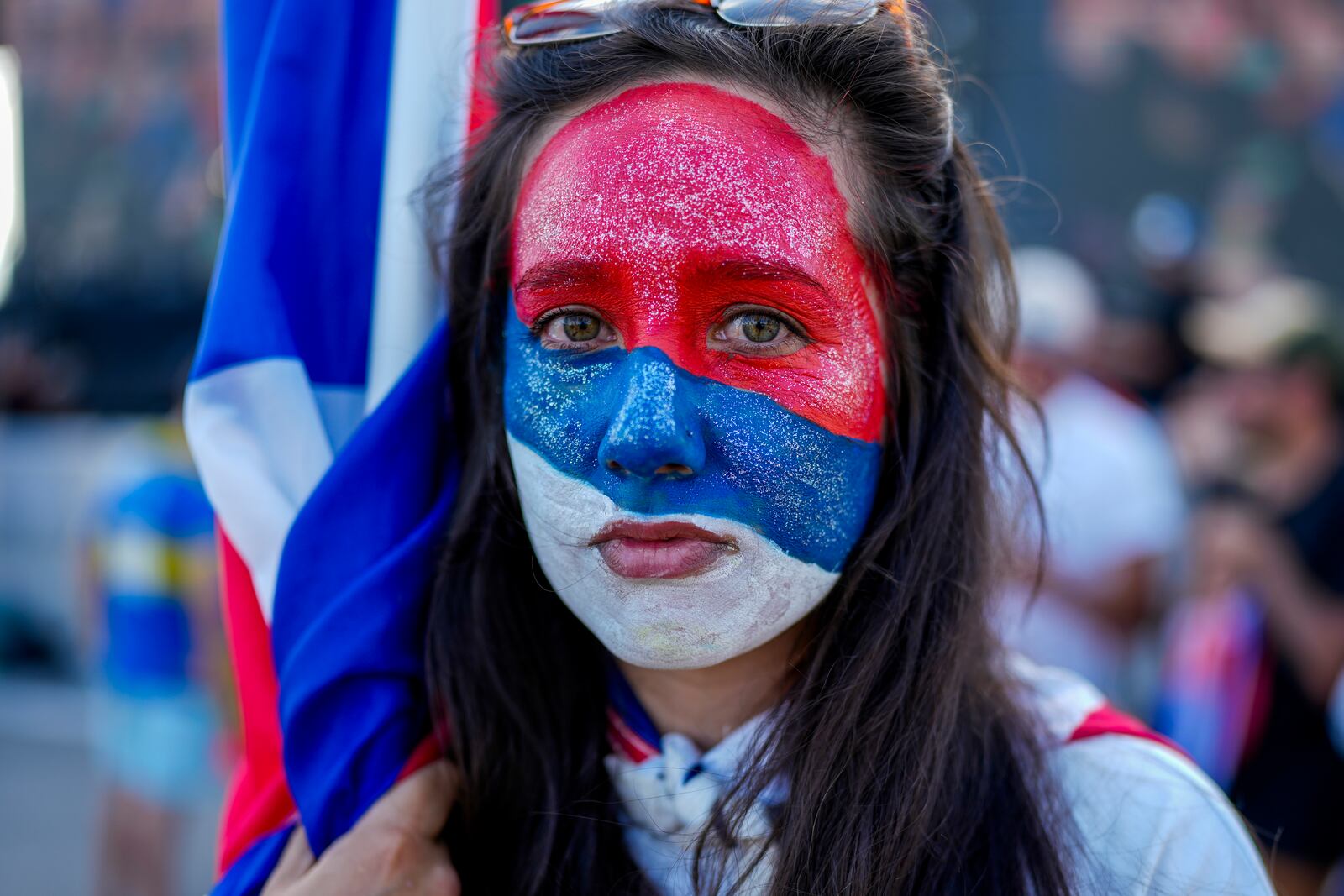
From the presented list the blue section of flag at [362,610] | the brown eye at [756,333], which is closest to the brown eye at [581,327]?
the brown eye at [756,333]

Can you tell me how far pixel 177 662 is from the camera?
4.04m

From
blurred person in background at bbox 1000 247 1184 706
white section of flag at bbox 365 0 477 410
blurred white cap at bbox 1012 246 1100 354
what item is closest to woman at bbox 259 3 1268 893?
white section of flag at bbox 365 0 477 410

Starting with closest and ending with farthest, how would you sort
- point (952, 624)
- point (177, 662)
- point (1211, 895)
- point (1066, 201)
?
point (1211, 895) < point (952, 624) < point (177, 662) < point (1066, 201)

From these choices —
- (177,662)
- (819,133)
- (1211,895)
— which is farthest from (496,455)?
(177,662)

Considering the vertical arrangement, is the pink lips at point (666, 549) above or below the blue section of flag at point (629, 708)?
above

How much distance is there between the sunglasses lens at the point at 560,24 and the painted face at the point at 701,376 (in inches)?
4.1

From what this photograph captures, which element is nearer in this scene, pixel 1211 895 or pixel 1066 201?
pixel 1211 895

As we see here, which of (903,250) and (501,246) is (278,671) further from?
(903,250)

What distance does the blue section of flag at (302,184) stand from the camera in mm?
1631

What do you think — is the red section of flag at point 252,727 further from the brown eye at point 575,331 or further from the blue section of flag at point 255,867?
the brown eye at point 575,331

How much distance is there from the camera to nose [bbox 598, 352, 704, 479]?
127 cm

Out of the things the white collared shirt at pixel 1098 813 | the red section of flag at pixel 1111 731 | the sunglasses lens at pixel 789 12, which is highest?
the sunglasses lens at pixel 789 12

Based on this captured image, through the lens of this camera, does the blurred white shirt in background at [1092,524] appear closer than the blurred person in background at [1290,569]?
No

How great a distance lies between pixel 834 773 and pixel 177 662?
10.9 feet
